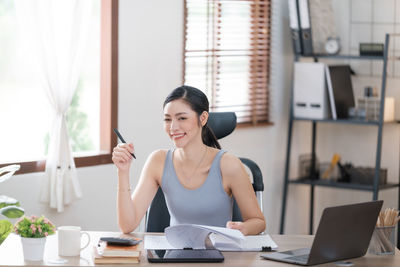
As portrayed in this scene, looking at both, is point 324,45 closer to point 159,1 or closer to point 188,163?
point 159,1

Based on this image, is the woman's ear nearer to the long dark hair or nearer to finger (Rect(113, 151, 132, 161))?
the long dark hair

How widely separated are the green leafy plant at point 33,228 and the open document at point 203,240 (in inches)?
12.5

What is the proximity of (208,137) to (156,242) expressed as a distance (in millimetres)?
634

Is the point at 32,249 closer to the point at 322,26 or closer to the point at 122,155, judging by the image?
the point at 122,155

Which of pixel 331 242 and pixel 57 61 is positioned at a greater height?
pixel 57 61

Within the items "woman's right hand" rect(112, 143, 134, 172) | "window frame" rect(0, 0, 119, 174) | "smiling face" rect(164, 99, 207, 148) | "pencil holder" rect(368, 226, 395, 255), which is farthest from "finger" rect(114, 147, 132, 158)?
"window frame" rect(0, 0, 119, 174)

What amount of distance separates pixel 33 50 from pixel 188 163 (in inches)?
46.5

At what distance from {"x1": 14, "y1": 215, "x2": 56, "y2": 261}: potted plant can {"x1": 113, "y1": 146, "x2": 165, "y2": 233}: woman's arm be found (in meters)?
0.38

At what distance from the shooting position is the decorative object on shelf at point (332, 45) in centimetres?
493

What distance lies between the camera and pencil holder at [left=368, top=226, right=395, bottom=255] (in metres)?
2.43

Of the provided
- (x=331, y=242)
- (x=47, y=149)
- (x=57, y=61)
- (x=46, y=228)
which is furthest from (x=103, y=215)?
(x=331, y=242)

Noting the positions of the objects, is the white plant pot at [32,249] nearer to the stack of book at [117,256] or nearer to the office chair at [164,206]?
the stack of book at [117,256]

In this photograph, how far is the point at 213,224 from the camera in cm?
279

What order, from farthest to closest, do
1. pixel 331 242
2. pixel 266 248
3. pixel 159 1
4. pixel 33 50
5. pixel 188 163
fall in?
pixel 159 1, pixel 33 50, pixel 188 163, pixel 266 248, pixel 331 242
